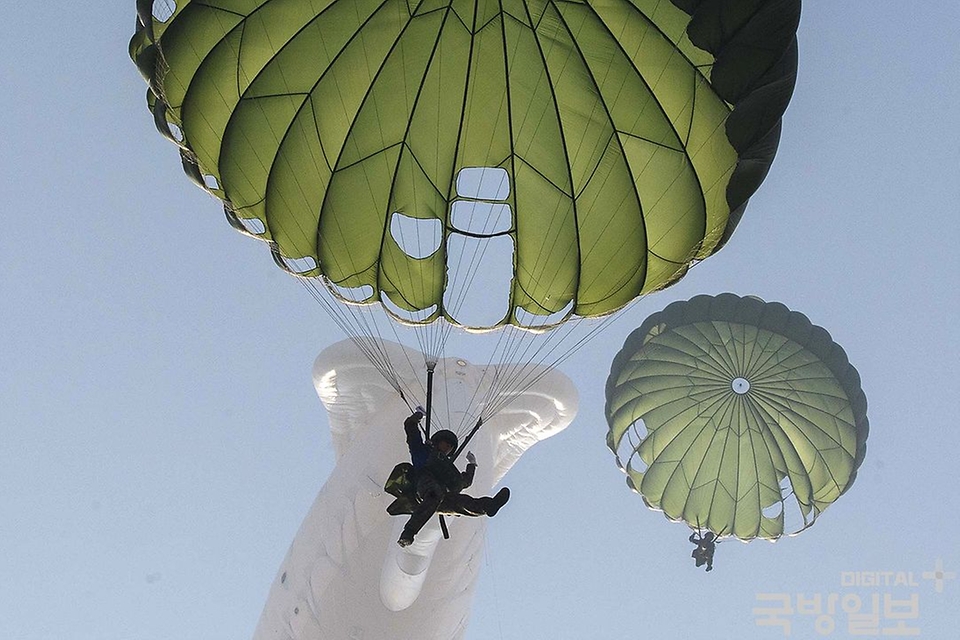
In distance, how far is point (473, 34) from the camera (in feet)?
31.3

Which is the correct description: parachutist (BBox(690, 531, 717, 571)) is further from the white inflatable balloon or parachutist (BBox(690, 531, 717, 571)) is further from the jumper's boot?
the jumper's boot

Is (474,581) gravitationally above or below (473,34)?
below

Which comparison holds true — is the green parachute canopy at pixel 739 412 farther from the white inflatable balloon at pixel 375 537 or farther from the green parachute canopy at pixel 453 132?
the green parachute canopy at pixel 453 132

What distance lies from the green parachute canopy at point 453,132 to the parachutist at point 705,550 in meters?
6.72

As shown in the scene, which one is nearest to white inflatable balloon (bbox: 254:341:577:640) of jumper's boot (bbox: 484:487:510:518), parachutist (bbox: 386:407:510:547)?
parachutist (bbox: 386:407:510:547)

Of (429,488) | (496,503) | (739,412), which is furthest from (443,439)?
(739,412)

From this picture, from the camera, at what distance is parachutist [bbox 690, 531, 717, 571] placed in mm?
16047

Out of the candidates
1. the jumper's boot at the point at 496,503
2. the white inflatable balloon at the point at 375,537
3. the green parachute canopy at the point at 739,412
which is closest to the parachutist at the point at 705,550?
the green parachute canopy at the point at 739,412

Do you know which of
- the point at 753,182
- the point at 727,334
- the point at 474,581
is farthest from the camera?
the point at 727,334

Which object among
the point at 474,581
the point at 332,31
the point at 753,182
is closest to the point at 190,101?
the point at 332,31

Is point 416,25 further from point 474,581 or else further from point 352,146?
point 474,581

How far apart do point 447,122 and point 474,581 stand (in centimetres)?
438

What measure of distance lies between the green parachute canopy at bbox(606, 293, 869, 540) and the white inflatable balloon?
2462mm

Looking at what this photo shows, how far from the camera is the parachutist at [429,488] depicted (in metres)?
9.43
